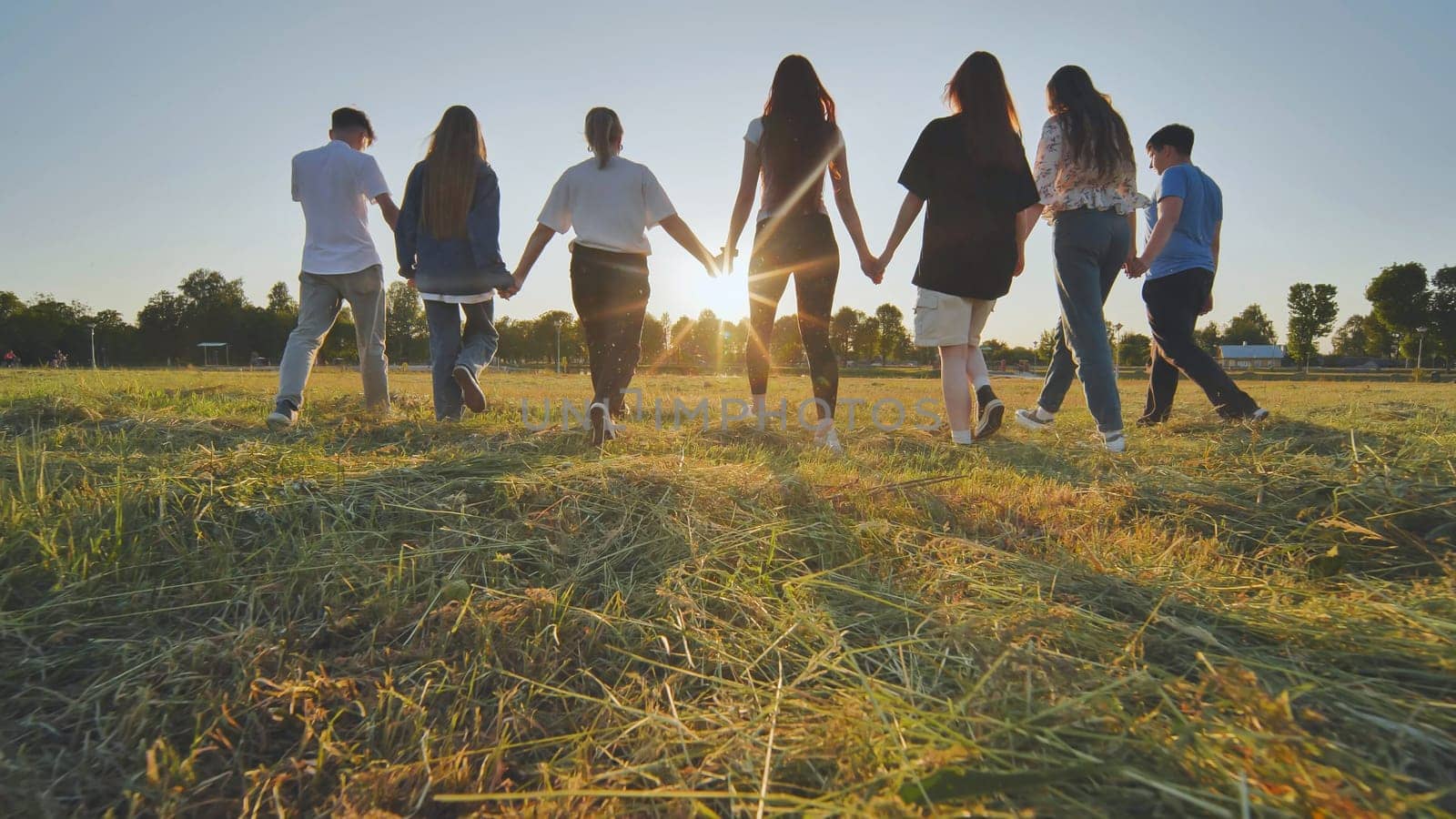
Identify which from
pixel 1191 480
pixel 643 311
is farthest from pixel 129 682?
pixel 643 311

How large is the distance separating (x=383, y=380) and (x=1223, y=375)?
6144 mm

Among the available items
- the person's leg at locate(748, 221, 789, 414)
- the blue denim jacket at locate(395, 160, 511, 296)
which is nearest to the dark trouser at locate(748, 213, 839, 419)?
the person's leg at locate(748, 221, 789, 414)

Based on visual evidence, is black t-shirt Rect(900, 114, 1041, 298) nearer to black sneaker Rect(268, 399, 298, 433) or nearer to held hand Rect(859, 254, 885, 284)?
held hand Rect(859, 254, 885, 284)

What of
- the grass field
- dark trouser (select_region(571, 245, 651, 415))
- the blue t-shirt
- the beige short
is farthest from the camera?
the blue t-shirt

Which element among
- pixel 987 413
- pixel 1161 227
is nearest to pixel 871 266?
pixel 987 413

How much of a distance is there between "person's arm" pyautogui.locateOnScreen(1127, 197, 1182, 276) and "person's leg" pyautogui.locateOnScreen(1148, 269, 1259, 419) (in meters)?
→ 0.43

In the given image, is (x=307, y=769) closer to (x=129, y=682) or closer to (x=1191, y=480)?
(x=129, y=682)

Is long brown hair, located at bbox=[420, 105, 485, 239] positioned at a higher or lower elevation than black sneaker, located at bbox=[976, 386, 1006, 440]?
higher

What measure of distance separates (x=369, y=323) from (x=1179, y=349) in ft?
19.9

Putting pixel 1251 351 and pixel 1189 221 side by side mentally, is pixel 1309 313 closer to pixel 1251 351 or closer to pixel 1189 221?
pixel 1251 351

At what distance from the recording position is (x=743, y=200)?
4.27 metres

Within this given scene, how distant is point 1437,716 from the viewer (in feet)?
2.92

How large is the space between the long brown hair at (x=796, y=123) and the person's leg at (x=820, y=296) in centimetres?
37

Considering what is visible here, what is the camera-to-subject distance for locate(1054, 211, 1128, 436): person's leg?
161 inches
